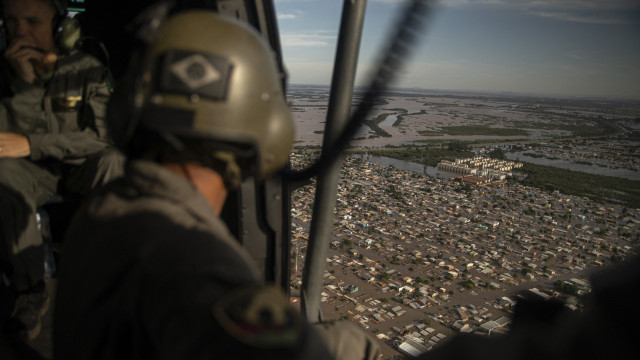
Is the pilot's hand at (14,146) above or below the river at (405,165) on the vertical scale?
above

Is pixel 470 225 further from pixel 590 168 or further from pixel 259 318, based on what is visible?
pixel 259 318

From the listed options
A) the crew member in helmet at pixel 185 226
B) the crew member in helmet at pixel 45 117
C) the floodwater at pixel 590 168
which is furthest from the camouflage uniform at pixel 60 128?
the floodwater at pixel 590 168

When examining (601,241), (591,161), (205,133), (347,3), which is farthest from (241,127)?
(601,241)

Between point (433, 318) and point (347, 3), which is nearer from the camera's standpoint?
point (347, 3)

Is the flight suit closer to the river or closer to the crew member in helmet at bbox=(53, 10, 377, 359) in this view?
the crew member in helmet at bbox=(53, 10, 377, 359)

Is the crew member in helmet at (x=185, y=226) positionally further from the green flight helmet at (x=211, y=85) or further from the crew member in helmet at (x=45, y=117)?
the crew member in helmet at (x=45, y=117)

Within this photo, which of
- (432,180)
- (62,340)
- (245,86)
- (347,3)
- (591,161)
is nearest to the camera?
(62,340)

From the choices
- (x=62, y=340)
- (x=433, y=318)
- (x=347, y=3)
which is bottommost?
(x=433, y=318)

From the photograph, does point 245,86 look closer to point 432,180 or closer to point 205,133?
point 205,133

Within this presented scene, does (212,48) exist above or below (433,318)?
above
